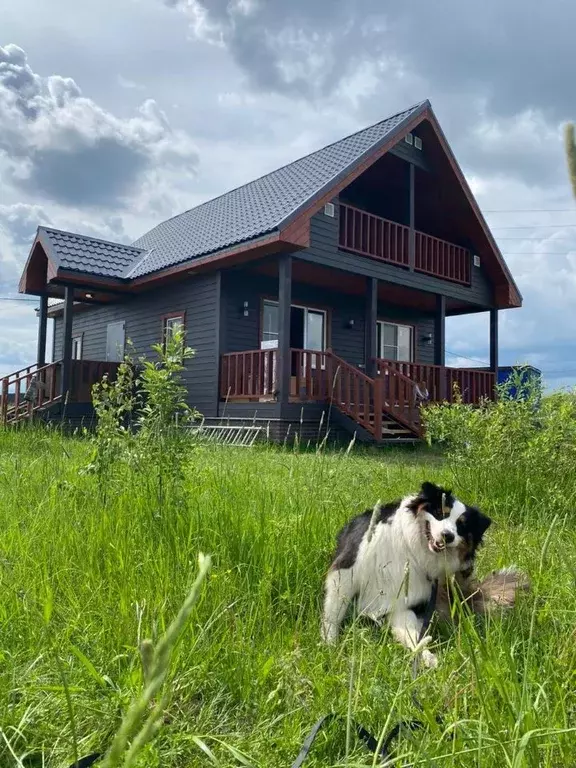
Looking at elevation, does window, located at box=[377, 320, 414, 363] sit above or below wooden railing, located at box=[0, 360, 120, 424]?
above

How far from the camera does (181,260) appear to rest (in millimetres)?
12664

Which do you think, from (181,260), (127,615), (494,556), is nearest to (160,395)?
(127,615)

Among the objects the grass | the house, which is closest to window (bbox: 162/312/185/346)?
the house

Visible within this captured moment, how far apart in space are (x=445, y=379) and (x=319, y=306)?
11.5ft

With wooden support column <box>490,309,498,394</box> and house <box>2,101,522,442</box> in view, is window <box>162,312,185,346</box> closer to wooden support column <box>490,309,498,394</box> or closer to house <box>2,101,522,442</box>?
house <box>2,101,522,442</box>

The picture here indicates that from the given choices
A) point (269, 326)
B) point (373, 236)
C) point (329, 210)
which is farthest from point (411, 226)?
point (269, 326)

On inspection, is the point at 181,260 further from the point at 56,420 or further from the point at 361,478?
the point at 361,478

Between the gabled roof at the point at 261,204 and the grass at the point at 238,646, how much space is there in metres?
8.11

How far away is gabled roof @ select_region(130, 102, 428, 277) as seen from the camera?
11625 millimetres

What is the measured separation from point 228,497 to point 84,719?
1822 millimetres

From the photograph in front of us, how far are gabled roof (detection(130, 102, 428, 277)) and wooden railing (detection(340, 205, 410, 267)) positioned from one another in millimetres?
1106

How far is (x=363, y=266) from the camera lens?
12.8 meters

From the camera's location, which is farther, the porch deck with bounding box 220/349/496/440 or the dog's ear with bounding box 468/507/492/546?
the porch deck with bounding box 220/349/496/440

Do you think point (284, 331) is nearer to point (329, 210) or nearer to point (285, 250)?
point (285, 250)
